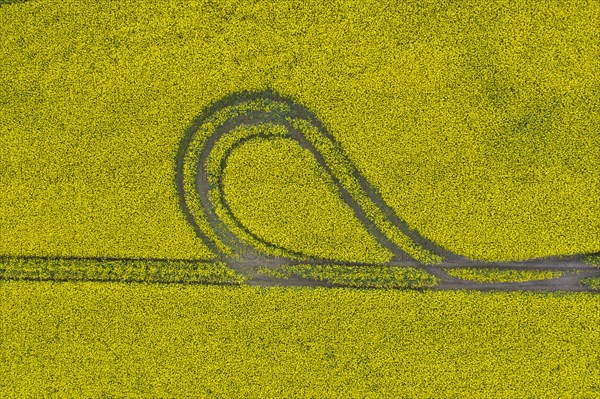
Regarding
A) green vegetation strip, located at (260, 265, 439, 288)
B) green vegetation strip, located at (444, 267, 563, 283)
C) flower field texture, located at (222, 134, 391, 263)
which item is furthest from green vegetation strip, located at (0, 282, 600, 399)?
flower field texture, located at (222, 134, 391, 263)

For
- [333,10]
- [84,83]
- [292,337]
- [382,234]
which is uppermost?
[333,10]

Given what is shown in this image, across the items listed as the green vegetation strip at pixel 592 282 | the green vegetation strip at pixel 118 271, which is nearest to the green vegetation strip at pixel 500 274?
the green vegetation strip at pixel 592 282

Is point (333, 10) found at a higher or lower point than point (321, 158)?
higher

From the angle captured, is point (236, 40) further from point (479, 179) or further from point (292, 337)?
point (292, 337)

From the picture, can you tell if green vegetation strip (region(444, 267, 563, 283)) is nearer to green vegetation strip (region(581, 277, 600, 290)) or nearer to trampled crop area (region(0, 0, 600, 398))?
trampled crop area (region(0, 0, 600, 398))

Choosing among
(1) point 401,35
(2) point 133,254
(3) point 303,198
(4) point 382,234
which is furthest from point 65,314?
(1) point 401,35

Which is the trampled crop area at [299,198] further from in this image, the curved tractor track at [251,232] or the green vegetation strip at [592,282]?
the green vegetation strip at [592,282]
